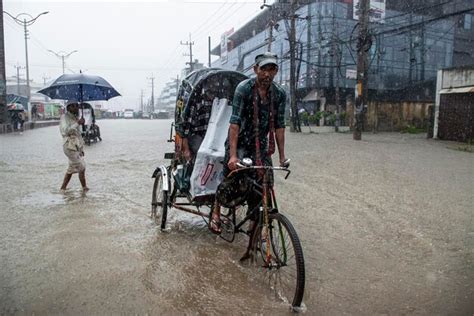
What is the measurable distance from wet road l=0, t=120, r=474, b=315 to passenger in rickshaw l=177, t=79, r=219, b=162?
1.15 m

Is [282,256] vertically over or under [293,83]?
under

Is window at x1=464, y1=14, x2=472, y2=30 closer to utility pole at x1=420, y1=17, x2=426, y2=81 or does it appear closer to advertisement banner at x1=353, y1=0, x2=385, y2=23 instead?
utility pole at x1=420, y1=17, x2=426, y2=81

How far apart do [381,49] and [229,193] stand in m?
41.1

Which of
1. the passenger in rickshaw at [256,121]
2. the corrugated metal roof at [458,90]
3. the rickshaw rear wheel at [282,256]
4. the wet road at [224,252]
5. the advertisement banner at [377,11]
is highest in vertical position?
the advertisement banner at [377,11]

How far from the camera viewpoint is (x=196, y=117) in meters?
4.96

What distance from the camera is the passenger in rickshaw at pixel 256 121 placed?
3732 mm

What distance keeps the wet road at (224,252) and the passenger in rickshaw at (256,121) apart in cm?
83

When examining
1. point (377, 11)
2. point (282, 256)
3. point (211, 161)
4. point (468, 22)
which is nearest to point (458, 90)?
point (211, 161)

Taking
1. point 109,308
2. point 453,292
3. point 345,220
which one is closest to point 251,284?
point 109,308

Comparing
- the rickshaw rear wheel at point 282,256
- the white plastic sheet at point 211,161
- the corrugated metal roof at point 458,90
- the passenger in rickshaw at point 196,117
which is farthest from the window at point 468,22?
the rickshaw rear wheel at point 282,256

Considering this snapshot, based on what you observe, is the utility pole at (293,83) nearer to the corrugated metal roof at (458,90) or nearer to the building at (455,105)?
the building at (455,105)

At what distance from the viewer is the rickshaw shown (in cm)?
343

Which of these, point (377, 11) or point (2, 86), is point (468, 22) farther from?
point (2, 86)

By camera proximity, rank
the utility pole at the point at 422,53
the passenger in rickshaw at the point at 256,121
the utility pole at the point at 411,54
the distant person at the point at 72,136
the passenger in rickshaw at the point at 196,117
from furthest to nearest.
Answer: the utility pole at the point at 422,53 → the utility pole at the point at 411,54 → the distant person at the point at 72,136 → the passenger in rickshaw at the point at 196,117 → the passenger in rickshaw at the point at 256,121
